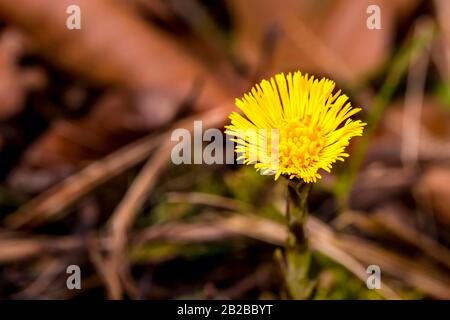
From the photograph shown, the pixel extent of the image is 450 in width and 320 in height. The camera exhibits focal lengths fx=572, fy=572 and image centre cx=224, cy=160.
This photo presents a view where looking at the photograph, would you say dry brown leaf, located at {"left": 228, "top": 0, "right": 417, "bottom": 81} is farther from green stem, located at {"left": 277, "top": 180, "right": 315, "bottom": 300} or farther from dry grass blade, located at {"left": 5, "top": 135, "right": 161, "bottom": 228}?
green stem, located at {"left": 277, "top": 180, "right": 315, "bottom": 300}

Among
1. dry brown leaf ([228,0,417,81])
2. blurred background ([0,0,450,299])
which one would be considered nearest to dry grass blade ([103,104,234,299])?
blurred background ([0,0,450,299])

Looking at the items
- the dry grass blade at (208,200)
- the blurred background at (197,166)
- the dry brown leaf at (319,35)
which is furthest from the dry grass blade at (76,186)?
the dry brown leaf at (319,35)

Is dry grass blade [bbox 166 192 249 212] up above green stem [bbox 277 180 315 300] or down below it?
above

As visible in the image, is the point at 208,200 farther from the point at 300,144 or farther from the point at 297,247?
the point at 300,144

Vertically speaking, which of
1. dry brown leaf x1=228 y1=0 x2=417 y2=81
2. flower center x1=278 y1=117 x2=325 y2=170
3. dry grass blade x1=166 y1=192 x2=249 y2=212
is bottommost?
flower center x1=278 y1=117 x2=325 y2=170

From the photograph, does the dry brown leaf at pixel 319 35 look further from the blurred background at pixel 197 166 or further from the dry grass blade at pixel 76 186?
the dry grass blade at pixel 76 186

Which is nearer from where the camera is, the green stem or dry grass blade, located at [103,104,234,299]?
the green stem
